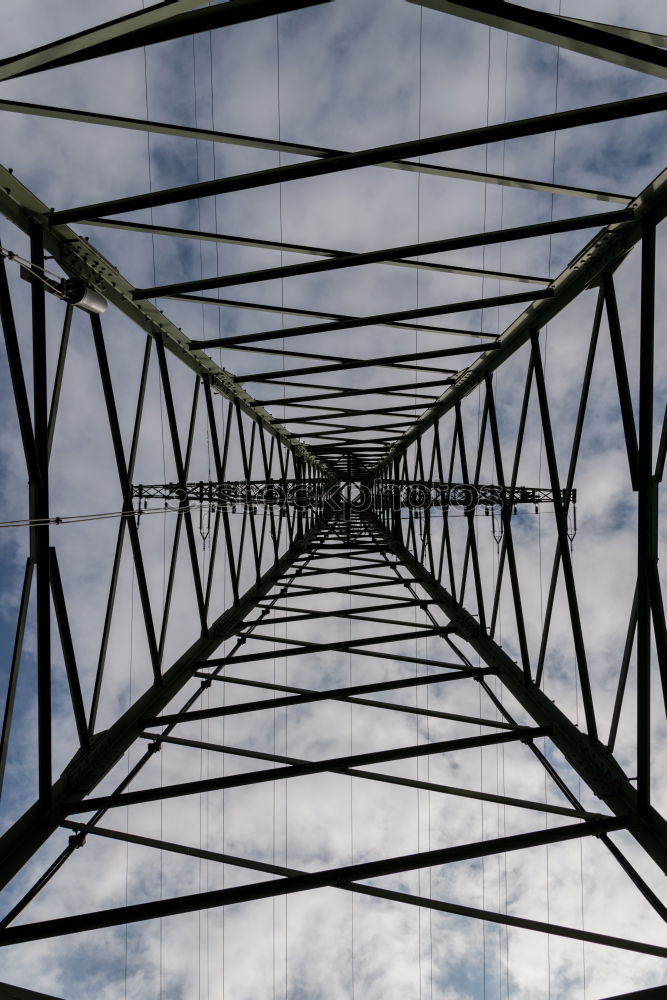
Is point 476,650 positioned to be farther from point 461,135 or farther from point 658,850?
point 461,135

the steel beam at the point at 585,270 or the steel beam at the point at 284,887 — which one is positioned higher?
the steel beam at the point at 585,270

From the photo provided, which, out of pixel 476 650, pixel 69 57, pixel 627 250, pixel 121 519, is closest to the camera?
pixel 69 57

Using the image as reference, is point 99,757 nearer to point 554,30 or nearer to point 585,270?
point 554,30

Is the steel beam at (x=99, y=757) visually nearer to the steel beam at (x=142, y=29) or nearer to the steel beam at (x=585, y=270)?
the steel beam at (x=142, y=29)

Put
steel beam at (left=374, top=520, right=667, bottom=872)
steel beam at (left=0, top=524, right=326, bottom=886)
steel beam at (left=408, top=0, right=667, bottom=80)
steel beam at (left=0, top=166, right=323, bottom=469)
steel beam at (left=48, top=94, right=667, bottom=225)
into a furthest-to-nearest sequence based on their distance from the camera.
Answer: steel beam at (left=0, top=166, right=323, bottom=469), steel beam at (left=374, top=520, right=667, bottom=872), steel beam at (left=0, top=524, right=326, bottom=886), steel beam at (left=48, top=94, right=667, bottom=225), steel beam at (left=408, top=0, right=667, bottom=80)

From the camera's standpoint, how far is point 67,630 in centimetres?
581

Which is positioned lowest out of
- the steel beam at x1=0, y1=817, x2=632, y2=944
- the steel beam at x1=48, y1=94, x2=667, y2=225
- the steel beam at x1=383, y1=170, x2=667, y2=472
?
the steel beam at x1=0, y1=817, x2=632, y2=944

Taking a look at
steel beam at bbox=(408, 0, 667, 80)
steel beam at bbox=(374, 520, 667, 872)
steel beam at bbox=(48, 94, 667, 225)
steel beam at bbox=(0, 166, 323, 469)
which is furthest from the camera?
steel beam at bbox=(0, 166, 323, 469)

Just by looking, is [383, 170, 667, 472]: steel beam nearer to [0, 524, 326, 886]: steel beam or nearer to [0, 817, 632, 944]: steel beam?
[0, 817, 632, 944]: steel beam

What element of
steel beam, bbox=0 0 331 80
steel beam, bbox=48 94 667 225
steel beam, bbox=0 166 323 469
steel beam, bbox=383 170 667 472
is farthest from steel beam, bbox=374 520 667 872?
steel beam, bbox=0 0 331 80

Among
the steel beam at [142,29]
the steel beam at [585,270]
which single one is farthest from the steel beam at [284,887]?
the steel beam at [142,29]

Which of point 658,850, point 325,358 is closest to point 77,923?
point 658,850

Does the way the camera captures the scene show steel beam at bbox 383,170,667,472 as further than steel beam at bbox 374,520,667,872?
Yes

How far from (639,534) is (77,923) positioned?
6.30 meters
